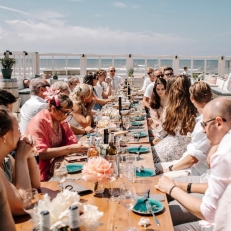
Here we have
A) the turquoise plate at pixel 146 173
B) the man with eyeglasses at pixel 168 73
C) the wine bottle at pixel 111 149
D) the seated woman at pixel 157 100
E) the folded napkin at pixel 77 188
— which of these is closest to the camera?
the folded napkin at pixel 77 188

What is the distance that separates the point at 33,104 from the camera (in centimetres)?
396

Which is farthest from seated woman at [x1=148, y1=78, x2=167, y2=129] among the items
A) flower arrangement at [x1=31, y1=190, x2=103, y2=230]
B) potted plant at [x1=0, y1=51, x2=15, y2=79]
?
potted plant at [x1=0, y1=51, x2=15, y2=79]

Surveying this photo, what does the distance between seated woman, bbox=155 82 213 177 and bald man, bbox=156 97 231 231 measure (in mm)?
615

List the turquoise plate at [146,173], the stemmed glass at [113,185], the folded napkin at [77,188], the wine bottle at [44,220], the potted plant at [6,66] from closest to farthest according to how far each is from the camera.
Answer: the wine bottle at [44,220], the stemmed glass at [113,185], the folded napkin at [77,188], the turquoise plate at [146,173], the potted plant at [6,66]

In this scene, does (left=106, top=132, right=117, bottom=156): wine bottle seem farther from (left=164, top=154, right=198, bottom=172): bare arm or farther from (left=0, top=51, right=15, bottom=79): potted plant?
(left=0, top=51, right=15, bottom=79): potted plant

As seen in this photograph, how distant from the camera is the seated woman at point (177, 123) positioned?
3.27 metres

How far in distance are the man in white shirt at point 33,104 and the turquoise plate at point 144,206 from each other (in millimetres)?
2480

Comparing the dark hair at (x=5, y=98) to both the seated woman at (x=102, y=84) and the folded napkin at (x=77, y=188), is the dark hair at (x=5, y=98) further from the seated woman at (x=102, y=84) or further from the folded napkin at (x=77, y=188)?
the seated woman at (x=102, y=84)

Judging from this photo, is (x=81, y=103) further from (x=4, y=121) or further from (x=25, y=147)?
(x=4, y=121)

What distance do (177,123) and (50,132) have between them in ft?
4.12

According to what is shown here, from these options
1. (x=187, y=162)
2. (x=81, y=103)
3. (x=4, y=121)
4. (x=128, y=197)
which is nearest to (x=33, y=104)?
(x=81, y=103)

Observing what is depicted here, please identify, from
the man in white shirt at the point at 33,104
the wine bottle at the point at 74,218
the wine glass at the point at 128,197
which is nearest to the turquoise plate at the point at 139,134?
the man in white shirt at the point at 33,104

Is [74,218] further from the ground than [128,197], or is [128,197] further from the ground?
[74,218]

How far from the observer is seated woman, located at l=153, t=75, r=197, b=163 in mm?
3271
